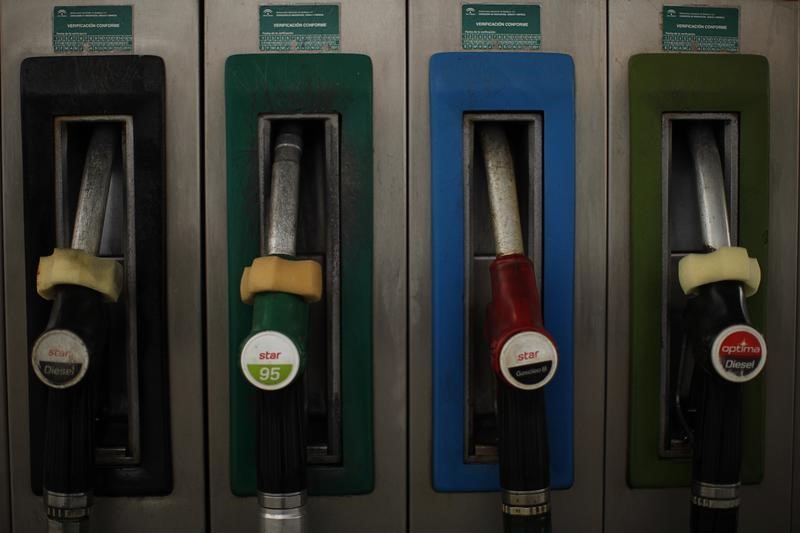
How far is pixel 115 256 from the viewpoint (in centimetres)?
139

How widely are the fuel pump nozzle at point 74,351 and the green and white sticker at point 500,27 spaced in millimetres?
756

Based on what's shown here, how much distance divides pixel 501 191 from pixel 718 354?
47 cm

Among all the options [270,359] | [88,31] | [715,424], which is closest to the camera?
[270,359]

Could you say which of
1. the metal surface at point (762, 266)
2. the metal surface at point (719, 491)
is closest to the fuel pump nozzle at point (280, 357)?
the metal surface at point (762, 266)

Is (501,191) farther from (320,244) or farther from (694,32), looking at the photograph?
(694,32)

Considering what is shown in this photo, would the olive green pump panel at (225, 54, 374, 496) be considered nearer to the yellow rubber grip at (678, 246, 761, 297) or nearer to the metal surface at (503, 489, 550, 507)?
the metal surface at (503, 489, 550, 507)

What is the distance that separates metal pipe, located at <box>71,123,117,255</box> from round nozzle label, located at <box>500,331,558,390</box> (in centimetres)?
77

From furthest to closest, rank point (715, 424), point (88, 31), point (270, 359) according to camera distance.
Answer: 1. point (88, 31)
2. point (715, 424)
3. point (270, 359)

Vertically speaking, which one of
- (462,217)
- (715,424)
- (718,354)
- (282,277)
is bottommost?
(715,424)

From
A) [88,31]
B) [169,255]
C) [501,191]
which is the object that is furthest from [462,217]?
[88,31]

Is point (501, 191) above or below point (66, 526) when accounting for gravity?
above

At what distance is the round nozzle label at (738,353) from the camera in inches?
44.6

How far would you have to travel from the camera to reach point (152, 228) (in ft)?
4.27

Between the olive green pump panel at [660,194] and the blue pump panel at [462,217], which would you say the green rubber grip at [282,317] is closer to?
the blue pump panel at [462,217]
